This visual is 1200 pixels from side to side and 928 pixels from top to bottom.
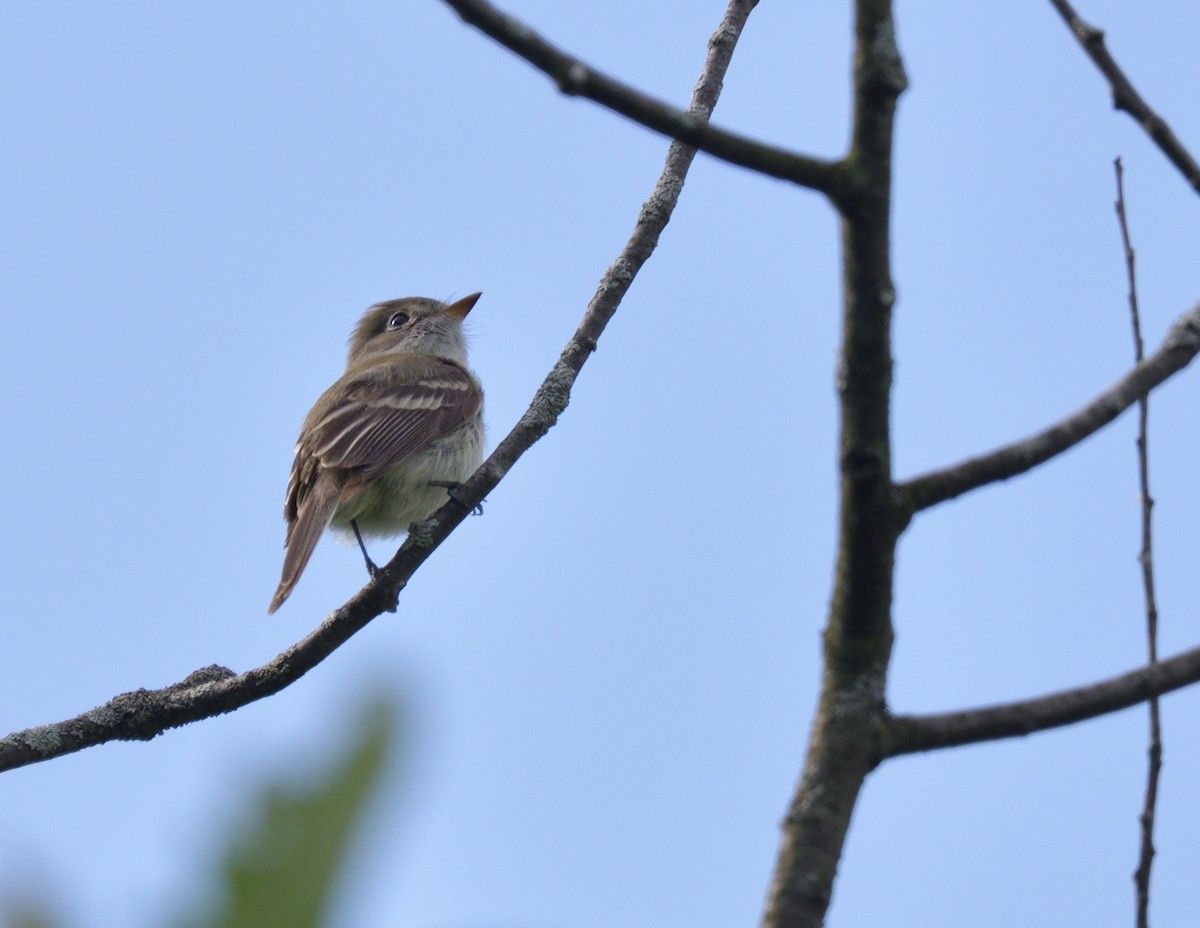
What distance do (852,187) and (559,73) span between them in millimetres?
474

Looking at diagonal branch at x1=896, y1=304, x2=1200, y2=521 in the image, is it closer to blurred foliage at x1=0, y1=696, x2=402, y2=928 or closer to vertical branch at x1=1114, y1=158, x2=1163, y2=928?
vertical branch at x1=1114, y1=158, x2=1163, y2=928

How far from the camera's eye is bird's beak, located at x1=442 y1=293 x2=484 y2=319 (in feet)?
34.2

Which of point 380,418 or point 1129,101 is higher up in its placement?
point 380,418

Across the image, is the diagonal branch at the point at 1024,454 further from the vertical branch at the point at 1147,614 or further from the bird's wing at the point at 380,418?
the bird's wing at the point at 380,418

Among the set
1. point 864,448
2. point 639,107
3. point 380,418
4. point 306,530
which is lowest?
point 864,448

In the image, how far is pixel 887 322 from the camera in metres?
2.14

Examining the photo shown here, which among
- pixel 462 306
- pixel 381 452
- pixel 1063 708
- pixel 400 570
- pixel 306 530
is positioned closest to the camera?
pixel 1063 708

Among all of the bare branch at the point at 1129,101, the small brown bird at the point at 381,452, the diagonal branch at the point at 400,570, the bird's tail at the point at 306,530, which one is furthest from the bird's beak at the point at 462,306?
the bare branch at the point at 1129,101

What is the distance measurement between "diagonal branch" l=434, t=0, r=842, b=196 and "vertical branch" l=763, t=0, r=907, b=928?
6cm

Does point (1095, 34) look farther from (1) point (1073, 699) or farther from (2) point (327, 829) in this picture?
(2) point (327, 829)

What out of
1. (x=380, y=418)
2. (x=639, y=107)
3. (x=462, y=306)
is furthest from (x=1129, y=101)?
(x=462, y=306)

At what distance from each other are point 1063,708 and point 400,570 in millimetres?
3529

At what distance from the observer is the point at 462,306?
34.2ft

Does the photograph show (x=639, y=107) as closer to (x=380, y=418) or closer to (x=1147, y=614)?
(x=1147, y=614)
